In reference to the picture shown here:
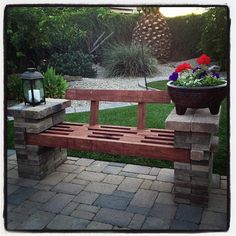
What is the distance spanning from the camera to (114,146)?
8.72 feet

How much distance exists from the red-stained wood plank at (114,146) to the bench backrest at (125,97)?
46cm

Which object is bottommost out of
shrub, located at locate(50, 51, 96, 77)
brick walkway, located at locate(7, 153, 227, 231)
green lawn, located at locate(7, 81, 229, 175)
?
brick walkway, located at locate(7, 153, 227, 231)

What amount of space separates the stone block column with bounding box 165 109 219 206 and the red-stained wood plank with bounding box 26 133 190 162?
0.07 metres

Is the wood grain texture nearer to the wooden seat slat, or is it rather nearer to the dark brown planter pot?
the wooden seat slat

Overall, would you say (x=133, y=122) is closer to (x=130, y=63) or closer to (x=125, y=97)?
(x=125, y=97)

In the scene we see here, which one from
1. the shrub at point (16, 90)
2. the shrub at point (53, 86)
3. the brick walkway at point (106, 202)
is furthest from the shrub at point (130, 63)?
the brick walkway at point (106, 202)

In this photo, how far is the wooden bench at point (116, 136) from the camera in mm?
2549

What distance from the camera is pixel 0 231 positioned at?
202 cm

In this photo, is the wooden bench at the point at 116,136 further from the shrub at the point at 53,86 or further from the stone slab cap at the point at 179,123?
the shrub at the point at 53,86

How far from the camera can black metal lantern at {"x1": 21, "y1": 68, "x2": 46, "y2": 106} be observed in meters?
2.84

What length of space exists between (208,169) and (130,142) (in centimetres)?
65

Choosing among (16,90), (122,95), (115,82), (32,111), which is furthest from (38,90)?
(115,82)

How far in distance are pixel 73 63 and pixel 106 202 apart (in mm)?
5397

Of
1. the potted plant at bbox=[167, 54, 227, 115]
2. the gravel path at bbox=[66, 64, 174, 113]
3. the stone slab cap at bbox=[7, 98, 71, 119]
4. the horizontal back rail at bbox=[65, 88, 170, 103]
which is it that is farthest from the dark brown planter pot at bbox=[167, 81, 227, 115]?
the gravel path at bbox=[66, 64, 174, 113]
